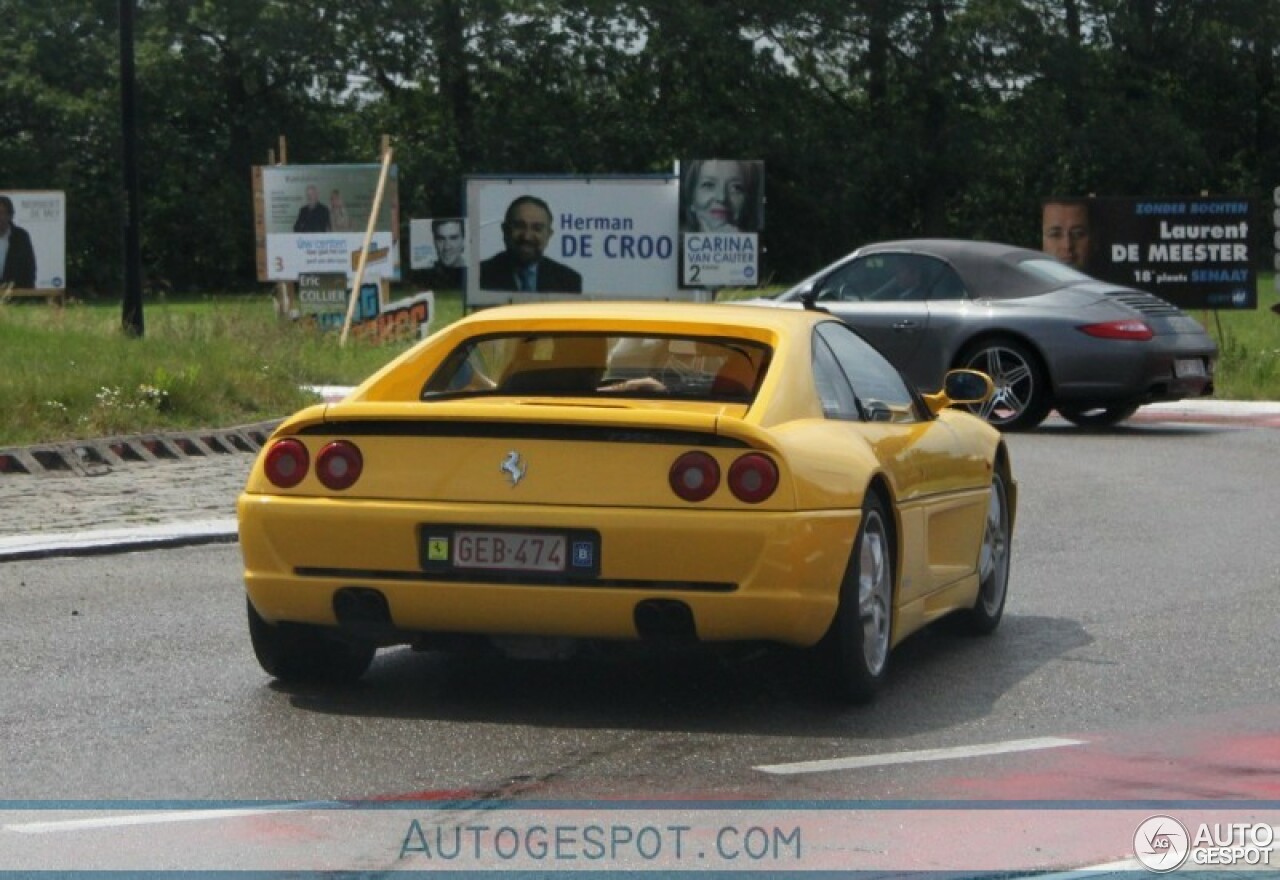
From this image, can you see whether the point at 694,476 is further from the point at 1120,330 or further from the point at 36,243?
the point at 36,243

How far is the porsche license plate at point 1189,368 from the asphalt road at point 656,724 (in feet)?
28.7

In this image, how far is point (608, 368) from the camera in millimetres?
8695

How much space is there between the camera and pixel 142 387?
57.2 ft

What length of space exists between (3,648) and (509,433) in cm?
260

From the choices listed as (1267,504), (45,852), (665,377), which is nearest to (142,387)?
(1267,504)

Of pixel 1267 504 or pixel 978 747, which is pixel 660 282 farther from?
pixel 978 747

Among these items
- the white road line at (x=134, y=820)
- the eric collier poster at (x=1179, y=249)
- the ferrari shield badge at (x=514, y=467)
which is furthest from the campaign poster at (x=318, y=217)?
the white road line at (x=134, y=820)

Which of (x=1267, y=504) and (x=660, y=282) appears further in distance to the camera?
(x=660, y=282)

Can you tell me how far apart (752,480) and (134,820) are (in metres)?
2.21

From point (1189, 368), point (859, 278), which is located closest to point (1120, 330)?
point (1189, 368)

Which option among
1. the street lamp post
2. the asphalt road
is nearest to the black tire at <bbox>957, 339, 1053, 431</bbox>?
the street lamp post

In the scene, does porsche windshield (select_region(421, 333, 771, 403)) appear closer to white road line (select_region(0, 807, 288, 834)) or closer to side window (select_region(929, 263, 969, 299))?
white road line (select_region(0, 807, 288, 834))

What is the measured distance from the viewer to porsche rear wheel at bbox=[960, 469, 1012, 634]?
9.54 metres

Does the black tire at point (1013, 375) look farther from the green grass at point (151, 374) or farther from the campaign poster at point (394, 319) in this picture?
the campaign poster at point (394, 319)
